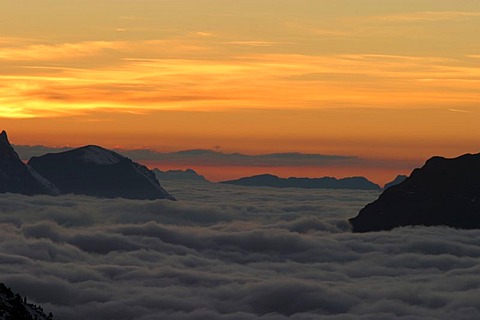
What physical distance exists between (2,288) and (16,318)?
2223 cm

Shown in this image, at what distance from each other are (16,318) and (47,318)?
94.1 ft

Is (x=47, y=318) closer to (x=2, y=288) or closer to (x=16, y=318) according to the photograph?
(x=2, y=288)

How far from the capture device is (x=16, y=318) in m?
168

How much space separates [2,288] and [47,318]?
11888mm

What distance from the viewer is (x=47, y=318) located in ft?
645

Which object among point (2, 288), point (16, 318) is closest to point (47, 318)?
point (2, 288)

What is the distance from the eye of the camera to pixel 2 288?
18925 cm

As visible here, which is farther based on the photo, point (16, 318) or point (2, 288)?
point (2, 288)

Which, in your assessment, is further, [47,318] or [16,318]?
[47,318]
